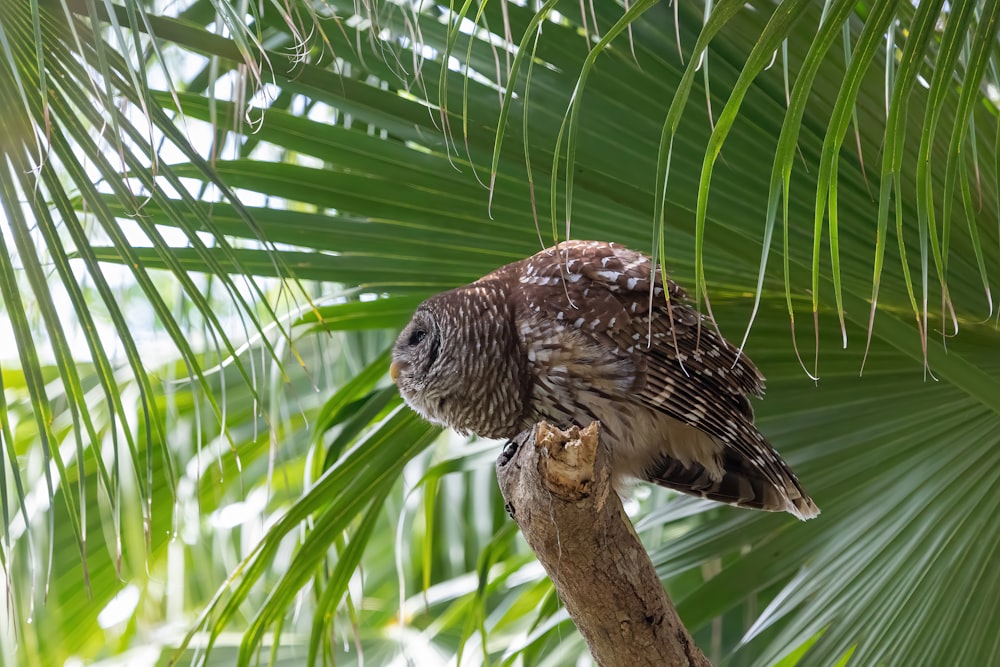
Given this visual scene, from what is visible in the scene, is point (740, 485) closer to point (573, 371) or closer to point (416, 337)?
point (573, 371)

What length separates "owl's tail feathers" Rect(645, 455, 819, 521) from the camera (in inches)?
64.5

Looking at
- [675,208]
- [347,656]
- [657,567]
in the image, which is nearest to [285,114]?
[675,208]

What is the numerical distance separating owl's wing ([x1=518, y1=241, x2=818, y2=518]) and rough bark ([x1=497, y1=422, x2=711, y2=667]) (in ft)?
1.41

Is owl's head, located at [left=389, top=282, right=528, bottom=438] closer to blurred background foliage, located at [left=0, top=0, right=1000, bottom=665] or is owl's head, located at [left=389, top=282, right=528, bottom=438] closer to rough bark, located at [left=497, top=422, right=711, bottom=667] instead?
blurred background foliage, located at [left=0, top=0, right=1000, bottom=665]

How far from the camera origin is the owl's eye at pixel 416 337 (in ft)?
6.32

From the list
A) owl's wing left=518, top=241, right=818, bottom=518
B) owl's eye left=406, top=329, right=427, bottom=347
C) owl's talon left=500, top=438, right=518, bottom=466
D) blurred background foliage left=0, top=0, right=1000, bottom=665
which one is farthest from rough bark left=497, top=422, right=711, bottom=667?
owl's eye left=406, top=329, right=427, bottom=347

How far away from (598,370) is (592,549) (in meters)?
0.55

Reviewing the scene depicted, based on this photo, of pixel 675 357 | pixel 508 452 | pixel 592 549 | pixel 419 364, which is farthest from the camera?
pixel 419 364

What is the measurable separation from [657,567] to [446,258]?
2.24ft

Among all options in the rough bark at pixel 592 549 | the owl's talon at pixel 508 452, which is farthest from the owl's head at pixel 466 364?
the rough bark at pixel 592 549

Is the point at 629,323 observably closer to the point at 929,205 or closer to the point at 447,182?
the point at 447,182

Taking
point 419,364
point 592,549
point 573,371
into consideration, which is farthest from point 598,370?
point 592,549

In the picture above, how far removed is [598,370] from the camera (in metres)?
1.78

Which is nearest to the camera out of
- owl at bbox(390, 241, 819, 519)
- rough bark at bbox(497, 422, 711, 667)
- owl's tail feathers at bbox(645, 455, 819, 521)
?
rough bark at bbox(497, 422, 711, 667)
